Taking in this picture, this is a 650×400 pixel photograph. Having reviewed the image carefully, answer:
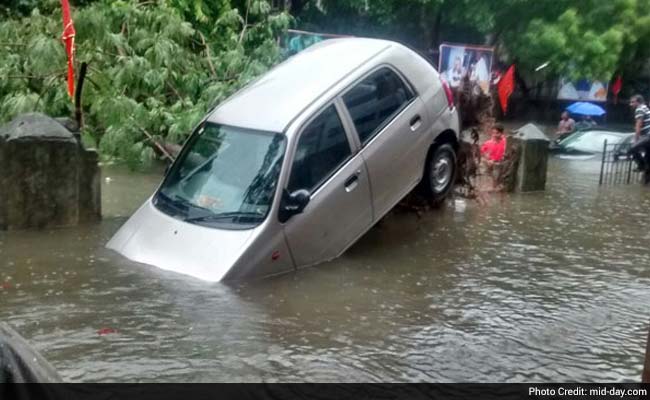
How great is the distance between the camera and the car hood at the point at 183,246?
25.0 feet

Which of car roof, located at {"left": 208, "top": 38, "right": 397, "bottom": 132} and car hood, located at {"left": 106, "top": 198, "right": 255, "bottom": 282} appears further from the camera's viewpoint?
car roof, located at {"left": 208, "top": 38, "right": 397, "bottom": 132}

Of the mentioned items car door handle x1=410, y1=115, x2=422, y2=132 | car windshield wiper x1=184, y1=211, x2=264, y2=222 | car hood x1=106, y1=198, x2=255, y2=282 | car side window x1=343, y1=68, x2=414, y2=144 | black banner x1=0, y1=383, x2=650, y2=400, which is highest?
car side window x1=343, y1=68, x2=414, y2=144

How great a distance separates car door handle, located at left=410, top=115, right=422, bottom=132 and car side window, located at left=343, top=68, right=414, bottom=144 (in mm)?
199

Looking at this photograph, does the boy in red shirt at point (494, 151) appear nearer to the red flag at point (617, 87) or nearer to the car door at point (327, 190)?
the car door at point (327, 190)

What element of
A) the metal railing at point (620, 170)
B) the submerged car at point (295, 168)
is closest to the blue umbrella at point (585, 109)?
the metal railing at point (620, 170)

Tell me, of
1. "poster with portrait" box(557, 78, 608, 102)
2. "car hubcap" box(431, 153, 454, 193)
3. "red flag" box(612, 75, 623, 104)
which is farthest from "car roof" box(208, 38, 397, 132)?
"red flag" box(612, 75, 623, 104)

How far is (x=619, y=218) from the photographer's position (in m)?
11.8

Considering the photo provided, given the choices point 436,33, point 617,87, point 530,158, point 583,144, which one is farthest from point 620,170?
point 617,87

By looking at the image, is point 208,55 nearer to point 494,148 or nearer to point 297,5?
point 494,148

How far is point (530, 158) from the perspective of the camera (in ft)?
43.9

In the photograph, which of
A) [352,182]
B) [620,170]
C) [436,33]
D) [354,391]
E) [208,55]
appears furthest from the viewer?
[436,33]

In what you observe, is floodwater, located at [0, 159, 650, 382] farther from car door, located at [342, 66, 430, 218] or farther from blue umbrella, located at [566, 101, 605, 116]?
blue umbrella, located at [566, 101, 605, 116]

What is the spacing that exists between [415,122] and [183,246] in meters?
3.18

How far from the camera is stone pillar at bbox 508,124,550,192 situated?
13.3m
